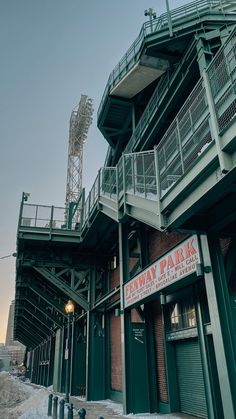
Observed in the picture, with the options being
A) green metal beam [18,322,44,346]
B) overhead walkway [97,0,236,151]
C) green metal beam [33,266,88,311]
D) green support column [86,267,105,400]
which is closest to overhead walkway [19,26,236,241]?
overhead walkway [97,0,236,151]

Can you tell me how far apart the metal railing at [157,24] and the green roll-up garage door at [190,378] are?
10955mm

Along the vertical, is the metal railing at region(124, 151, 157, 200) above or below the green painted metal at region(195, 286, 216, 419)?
above

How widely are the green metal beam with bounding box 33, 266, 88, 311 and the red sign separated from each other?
573 cm

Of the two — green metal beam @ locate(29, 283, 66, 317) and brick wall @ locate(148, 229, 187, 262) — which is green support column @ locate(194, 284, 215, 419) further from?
green metal beam @ locate(29, 283, 66, 317)

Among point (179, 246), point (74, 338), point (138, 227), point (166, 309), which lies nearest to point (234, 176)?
point (179, 246)

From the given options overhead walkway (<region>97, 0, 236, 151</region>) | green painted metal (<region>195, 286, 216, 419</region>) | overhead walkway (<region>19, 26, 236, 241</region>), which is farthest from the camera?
overhead walkway (<region>97, 0, 236, 151</region>)

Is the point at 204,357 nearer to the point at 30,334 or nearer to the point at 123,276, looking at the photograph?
the point at 123,276

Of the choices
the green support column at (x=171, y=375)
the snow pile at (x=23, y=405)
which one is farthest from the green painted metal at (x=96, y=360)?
the green support column at (x=171, y=375)

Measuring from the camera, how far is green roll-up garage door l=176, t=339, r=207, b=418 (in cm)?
911

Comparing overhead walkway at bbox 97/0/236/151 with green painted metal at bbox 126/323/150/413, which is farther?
overhead walkway at bbox 97/0/236/151

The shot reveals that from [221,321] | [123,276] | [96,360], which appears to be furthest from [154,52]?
[96,360]

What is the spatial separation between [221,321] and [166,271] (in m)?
2.48

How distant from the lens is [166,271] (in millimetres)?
8625

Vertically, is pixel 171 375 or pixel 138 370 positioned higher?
Result: pixel 138 370
